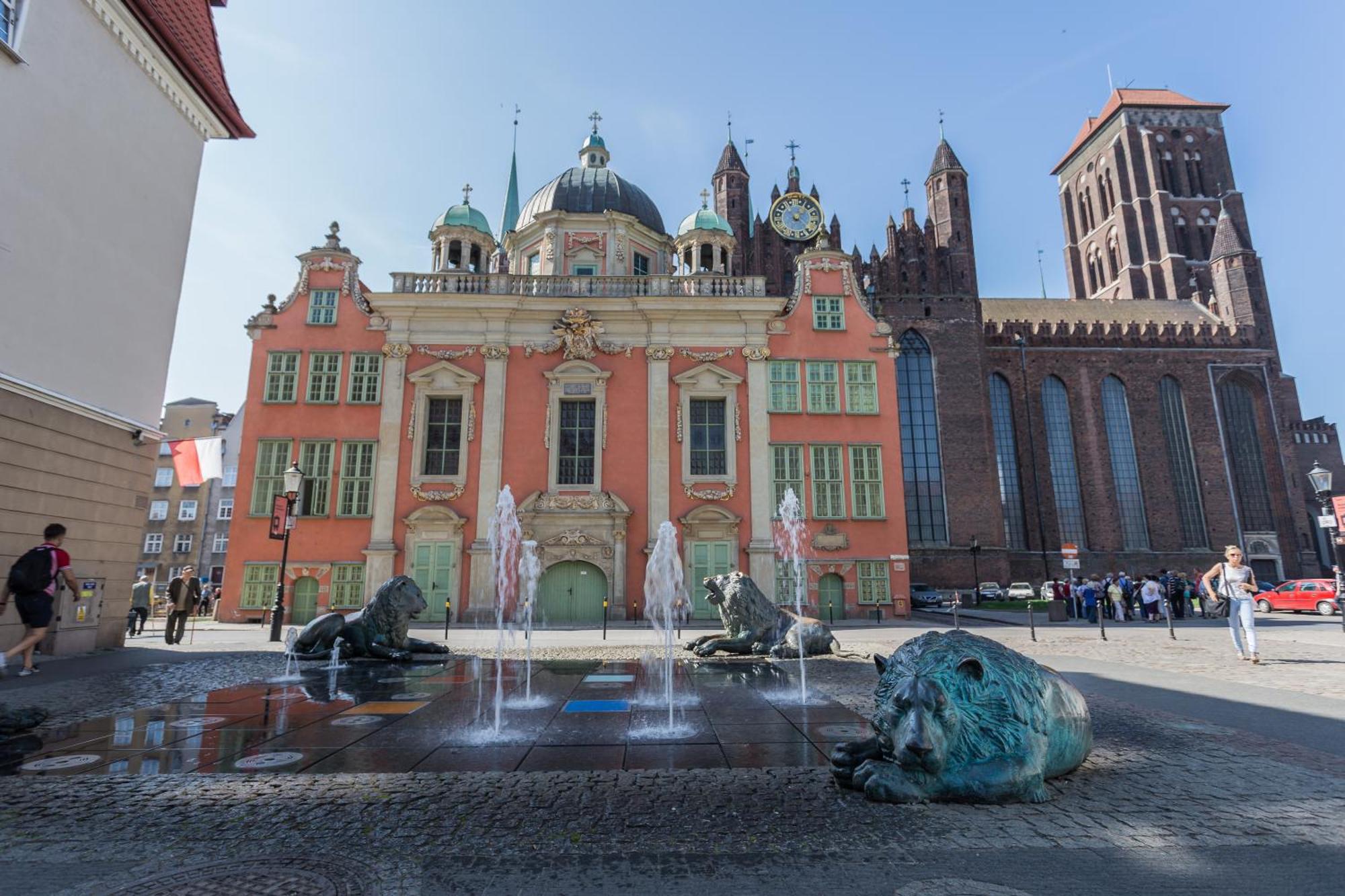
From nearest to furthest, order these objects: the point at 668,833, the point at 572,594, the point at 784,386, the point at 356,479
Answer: the point at 668,833, the point at 572,594, the point at 356,479, the point at 784,386

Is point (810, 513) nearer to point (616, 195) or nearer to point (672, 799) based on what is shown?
point (616, 195)

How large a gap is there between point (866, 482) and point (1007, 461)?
27582 millimetres

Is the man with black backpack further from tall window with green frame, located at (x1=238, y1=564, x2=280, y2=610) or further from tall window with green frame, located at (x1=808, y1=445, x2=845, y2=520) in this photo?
tall window with green frame, located at (x1=808, y1=445, x2=845, y2=520)

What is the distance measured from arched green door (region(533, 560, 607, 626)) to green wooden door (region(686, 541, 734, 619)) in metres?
3.12

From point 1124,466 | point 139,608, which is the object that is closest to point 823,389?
point 139,608

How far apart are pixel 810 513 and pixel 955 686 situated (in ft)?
67.4

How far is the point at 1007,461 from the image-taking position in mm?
46469

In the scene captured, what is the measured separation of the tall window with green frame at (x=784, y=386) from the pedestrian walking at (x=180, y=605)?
59.8ft

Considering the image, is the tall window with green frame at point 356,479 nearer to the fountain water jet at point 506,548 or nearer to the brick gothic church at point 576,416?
the brick gothic church at point 576,416

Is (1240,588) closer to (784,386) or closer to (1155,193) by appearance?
(784,386)

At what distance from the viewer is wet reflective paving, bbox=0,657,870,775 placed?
4.80 m

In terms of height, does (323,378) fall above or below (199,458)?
above

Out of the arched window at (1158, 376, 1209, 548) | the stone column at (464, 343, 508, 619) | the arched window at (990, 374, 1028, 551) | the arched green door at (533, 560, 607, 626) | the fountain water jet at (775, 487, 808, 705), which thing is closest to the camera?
the stone column at (464, 343, 508, 619)

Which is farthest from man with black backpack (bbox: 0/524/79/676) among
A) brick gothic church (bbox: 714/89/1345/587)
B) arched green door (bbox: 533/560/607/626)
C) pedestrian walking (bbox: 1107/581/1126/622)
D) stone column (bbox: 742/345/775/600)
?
brick gothic church (bbox: 714/89/1345/587)
